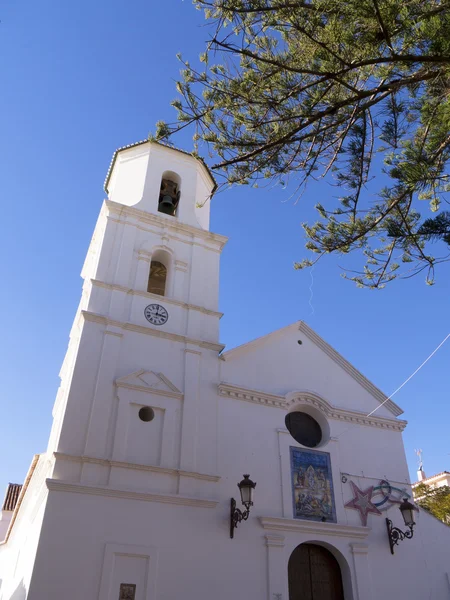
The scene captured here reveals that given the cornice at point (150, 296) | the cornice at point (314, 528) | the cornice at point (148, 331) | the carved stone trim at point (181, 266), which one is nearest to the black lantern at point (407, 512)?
the cornice at point (314, 528)

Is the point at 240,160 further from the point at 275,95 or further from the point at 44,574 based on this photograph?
the point at 44,574

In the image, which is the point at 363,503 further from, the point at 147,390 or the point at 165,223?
the point at 165,223

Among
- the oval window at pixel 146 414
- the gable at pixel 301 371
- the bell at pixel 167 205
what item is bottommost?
the oval window at pixel 146 414

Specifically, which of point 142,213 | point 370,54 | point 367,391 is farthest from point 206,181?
point 370,54

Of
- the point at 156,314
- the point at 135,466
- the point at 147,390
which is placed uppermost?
the point at 156,314

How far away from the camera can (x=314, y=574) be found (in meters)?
10.3

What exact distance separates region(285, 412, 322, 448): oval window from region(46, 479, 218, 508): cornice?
293 cm

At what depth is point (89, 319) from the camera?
10.9 metres

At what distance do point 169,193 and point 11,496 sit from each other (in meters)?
14.8

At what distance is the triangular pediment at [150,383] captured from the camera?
1045 cm

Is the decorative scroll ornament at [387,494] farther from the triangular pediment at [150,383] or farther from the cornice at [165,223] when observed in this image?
the cornice at [165,223]

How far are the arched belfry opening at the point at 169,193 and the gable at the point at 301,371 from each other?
451cm

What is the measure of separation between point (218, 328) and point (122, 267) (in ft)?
8.97

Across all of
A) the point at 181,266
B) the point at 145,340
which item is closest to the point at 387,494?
the point at 145,340
